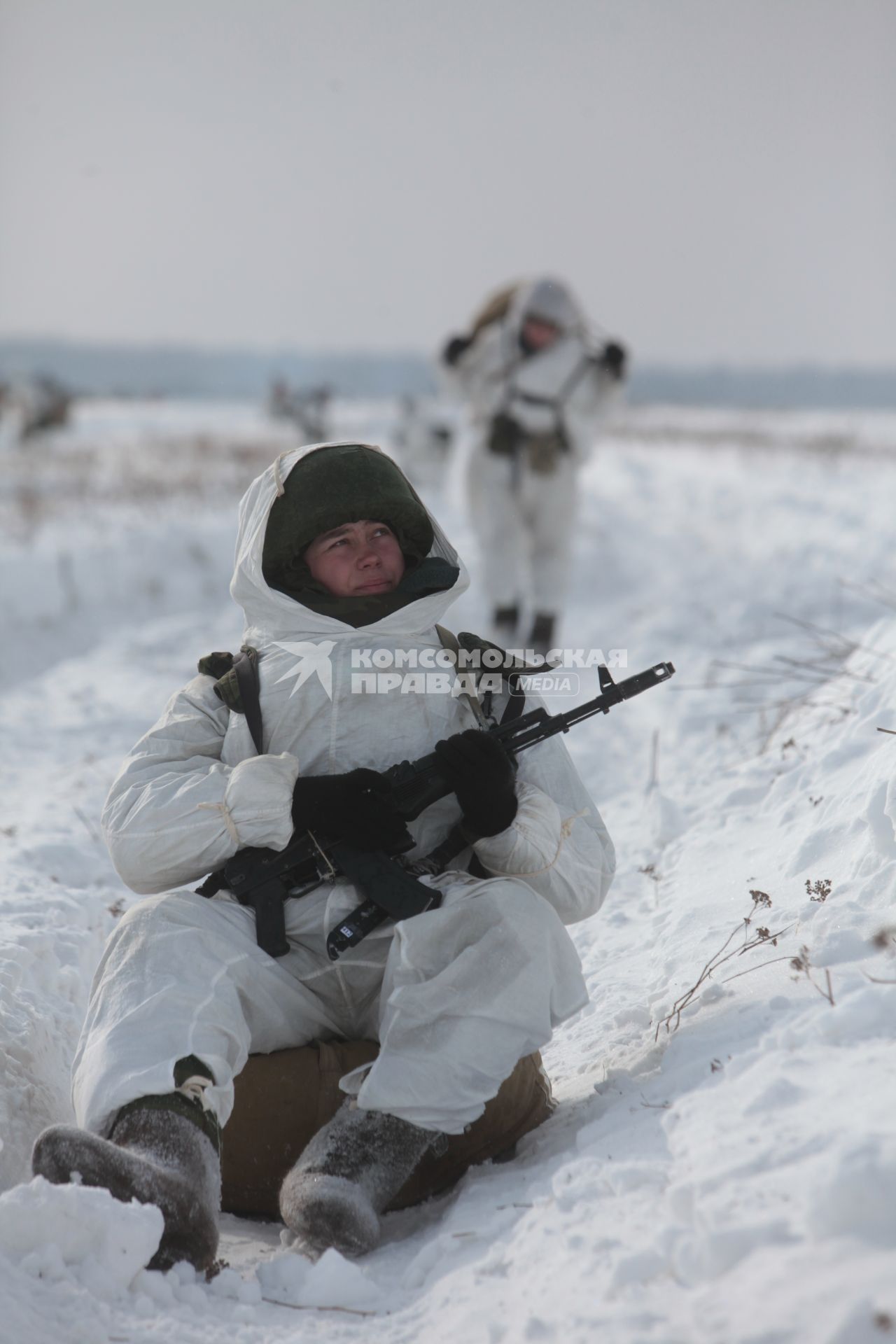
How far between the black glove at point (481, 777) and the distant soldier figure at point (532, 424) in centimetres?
405

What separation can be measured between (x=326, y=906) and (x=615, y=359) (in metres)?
4.55

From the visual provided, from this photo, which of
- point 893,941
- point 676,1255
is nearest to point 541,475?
point 893,941

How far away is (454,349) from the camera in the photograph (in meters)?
6.15

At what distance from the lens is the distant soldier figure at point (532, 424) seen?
6.06m

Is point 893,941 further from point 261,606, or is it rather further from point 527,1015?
point 261,606

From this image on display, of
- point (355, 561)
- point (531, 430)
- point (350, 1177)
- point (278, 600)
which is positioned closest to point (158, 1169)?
point (350, 1177)

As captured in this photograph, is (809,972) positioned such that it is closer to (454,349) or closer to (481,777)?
(481,777)

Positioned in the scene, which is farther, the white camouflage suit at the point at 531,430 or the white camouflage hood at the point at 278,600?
the white camouflage suit at the point at 531,430

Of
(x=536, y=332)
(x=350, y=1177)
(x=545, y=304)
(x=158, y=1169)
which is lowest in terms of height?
(x=350, y=1177)

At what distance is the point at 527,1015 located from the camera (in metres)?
1.97

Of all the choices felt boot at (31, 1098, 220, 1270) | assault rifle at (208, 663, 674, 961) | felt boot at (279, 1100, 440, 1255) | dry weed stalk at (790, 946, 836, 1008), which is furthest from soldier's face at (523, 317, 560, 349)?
felt boot at (31, 1098, 220, 1270)

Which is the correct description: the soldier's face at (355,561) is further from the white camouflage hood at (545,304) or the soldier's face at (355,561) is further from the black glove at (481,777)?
the white camouflage hood at (545,304)

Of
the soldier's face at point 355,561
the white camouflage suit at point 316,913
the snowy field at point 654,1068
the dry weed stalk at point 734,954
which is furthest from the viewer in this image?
the soldier's face at point 355,561

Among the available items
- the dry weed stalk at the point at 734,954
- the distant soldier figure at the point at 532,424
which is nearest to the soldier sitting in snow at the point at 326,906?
the dry weed stalk at the point at 734,954
